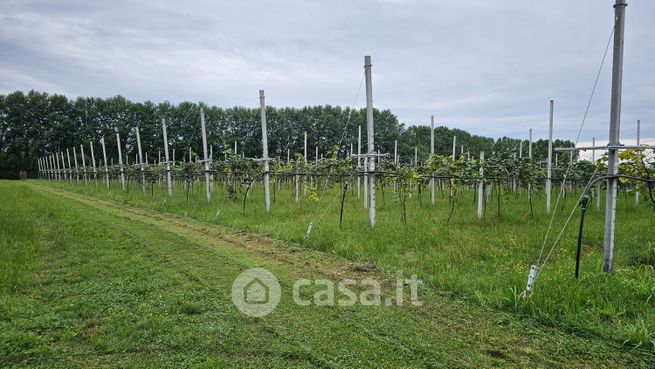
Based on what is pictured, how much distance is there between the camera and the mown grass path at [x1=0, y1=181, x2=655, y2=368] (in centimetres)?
294

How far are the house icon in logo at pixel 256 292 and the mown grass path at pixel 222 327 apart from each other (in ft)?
0.73

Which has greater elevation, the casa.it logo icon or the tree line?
the tree line

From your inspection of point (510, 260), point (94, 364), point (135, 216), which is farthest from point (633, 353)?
point (135, 216)

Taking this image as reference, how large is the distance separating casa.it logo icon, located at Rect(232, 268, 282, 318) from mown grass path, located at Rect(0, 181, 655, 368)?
11 cm

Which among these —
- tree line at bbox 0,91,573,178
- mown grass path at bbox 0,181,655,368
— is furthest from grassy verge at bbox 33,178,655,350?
tree line at bbox 0,91,573,178

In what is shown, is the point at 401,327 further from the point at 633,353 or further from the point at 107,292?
the point at 107,292

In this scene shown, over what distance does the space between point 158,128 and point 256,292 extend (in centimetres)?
5479

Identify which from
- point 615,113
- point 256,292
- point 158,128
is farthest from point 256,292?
point 158,128

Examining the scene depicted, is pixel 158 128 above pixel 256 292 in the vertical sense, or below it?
above

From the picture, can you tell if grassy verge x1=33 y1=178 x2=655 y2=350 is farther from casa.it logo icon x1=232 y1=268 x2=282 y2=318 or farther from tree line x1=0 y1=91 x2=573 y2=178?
tree line x1=0 y1=91 x2=573 y2=178

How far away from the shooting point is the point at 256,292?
4.44 meters

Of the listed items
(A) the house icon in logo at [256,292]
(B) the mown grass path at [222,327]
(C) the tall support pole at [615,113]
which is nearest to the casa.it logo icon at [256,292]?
(A) the house icon in logo at [256,292]

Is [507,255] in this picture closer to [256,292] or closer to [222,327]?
[256,292]

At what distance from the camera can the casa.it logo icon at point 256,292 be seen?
3.93 metres
